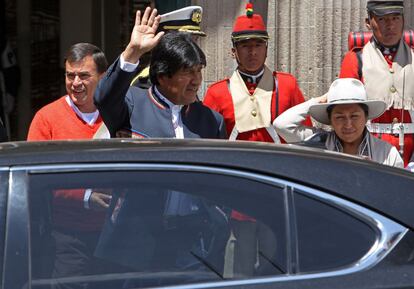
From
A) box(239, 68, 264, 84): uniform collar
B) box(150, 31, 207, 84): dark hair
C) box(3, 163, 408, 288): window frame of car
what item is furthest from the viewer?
box(239, 68, 264, 84): uniform collar

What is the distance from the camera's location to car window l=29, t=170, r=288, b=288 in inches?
128

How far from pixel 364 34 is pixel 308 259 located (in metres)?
3.58

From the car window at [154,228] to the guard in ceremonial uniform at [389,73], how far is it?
2.86m

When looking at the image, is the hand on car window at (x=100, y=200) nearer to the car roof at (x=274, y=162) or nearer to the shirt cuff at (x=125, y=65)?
the car roof at (x=274, y=162)

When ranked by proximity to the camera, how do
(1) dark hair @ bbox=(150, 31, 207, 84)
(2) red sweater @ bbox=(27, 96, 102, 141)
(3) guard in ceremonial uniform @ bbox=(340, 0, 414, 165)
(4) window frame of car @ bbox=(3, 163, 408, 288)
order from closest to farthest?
(4) window frame of car @ bbox=(3, 163, 408, 288) → (1) dark hair @ bbox=(150, 31, 207, 84) → (2) red sweater @ bbox=(27, 96, 102, 141) → (3) guard in ceremonial uniform @ bbox=(340, 0, 414, 165)

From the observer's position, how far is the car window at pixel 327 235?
3303 mm

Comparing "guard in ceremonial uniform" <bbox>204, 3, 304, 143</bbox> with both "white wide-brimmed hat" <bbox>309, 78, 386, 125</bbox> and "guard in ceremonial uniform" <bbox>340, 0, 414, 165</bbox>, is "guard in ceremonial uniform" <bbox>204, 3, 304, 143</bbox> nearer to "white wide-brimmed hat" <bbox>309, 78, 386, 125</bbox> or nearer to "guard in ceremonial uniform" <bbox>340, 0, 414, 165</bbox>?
"guard in ceremonial uniform" <bbox>340, 0, 414, 165</bbox>

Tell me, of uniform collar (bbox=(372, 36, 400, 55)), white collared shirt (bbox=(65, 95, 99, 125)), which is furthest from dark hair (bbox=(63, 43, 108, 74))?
uniform collar (bbox=(372, 36, 400, 55))

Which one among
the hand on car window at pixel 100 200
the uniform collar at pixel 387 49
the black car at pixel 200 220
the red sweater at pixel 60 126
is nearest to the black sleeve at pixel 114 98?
the red sweater at pixel 60 126

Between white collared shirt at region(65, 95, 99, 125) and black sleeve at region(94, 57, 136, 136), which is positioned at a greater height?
black sleeve at region(94, 57, 136, 136)

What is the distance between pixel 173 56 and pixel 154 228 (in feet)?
6.09

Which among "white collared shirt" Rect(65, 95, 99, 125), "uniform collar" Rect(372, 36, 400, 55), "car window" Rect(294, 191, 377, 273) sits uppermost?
"uniform collar" Rect(372, 36, 400, 55)

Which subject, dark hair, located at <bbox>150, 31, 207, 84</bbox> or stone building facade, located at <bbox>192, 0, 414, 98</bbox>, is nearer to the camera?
dark hair, located at <bbox>150, 31, 207, 84</bbox>

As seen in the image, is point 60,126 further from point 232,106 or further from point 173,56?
point 232,106
